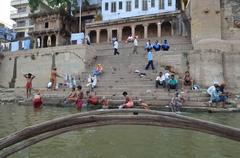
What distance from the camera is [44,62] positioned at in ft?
88.8

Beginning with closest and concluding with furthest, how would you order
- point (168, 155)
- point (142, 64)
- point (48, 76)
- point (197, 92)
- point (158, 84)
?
1. point (168, 155)
2. point (197, 92)
3. point (158, 84)
4. point (142, 64)
5. point (48, 76)

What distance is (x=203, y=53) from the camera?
760 inches

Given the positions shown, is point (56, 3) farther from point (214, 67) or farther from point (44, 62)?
point (214, 67)

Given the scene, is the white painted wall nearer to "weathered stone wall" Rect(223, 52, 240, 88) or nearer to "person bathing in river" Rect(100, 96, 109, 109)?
"weathered stone wall" Rect(223, 52, 240, 88)

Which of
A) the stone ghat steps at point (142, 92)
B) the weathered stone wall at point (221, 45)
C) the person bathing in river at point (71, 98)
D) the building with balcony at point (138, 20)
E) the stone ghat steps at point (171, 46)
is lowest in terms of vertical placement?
the person bathing in river at point (71, 98)

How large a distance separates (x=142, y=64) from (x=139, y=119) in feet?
63.5

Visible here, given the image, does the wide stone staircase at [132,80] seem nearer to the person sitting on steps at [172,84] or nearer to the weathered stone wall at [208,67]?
the person sitting on steps at [172,84]

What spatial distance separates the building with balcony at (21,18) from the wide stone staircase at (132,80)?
33.7m

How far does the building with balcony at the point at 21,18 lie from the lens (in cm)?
5712

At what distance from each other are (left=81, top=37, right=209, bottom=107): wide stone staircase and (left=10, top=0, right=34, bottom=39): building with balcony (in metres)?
33.7

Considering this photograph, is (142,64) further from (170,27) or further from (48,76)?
(170,27)

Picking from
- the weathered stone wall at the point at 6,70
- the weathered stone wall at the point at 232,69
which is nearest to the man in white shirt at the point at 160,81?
the weathered stone wall at the point at 232,69

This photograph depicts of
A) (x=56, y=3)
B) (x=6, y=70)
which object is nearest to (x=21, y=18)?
(x=56, y=3)

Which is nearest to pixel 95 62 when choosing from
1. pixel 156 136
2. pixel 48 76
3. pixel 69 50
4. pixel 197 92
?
pixel 69 50
